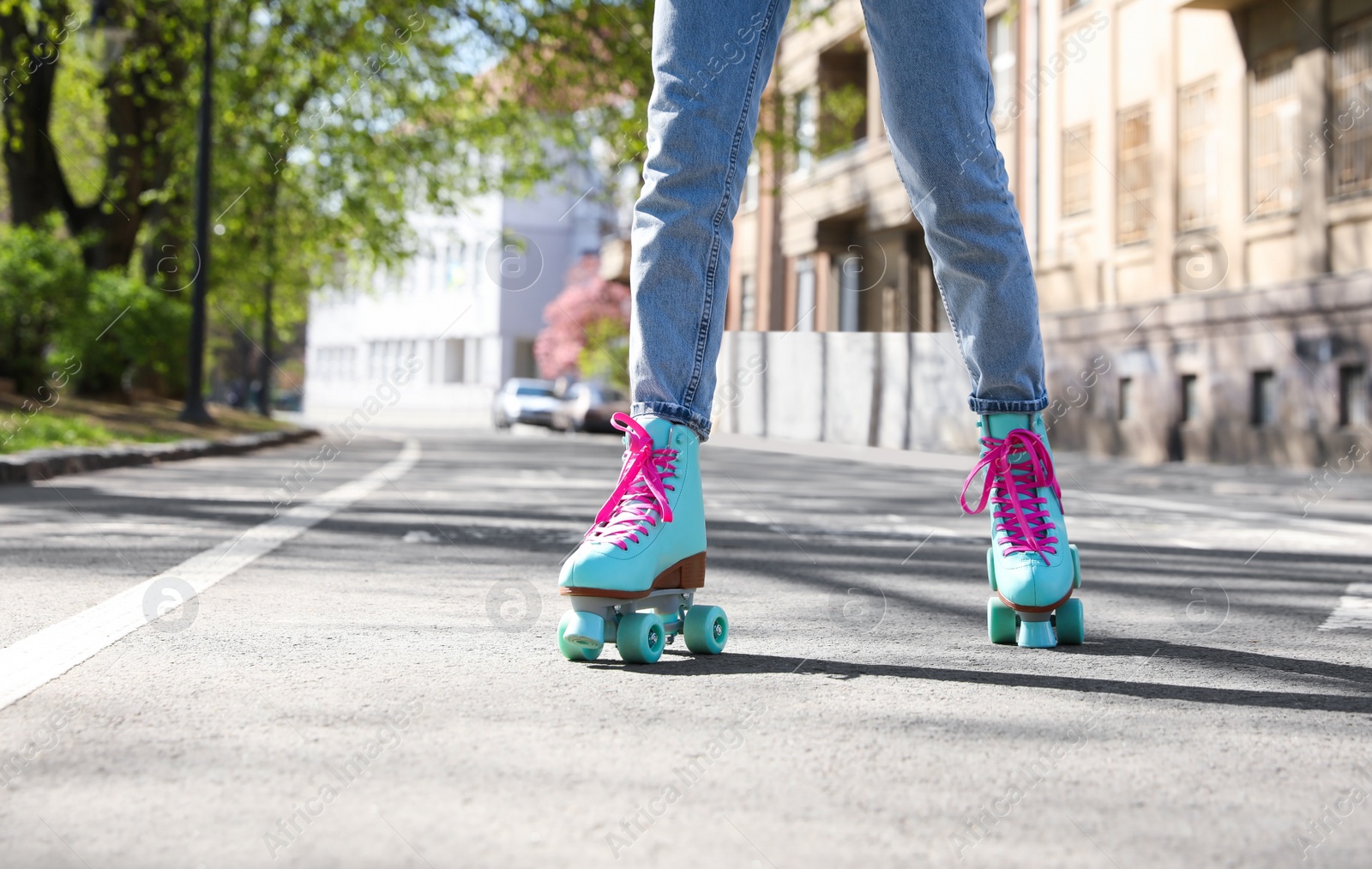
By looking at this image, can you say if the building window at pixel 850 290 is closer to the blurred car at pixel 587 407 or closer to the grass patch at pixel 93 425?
the blurred car at pixel 587 407

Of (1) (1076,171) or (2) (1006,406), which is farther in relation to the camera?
(1) (1076,171)

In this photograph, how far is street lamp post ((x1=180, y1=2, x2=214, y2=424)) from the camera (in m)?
17.8

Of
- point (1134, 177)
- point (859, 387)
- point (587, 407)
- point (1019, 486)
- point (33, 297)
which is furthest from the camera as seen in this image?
point (587, 407)

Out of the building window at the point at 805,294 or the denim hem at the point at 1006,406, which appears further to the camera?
the building window at the point at 805,294

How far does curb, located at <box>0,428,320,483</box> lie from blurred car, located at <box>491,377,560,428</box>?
24.3 m

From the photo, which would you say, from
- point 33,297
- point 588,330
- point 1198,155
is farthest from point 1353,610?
point 588,330

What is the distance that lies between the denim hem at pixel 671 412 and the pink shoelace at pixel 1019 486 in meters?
0.56

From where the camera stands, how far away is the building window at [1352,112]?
14906mm

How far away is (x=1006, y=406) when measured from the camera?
3.13 metres

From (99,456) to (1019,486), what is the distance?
9.07 m

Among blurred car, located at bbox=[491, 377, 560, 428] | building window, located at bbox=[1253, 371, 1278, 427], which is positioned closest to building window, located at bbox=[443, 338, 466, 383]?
blurred car, located at bbox=[491, 377, 560, 428]

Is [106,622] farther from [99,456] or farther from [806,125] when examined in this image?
[806,125]

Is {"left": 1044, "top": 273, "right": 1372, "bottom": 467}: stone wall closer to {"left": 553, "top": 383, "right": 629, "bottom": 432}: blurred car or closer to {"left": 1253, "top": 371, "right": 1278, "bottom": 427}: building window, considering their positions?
{"left": 1253, "top": 371, "right": 1278, "bottom": 427}: building window

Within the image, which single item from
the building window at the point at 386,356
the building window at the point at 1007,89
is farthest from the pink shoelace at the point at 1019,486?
the building window at the point at 386,356
